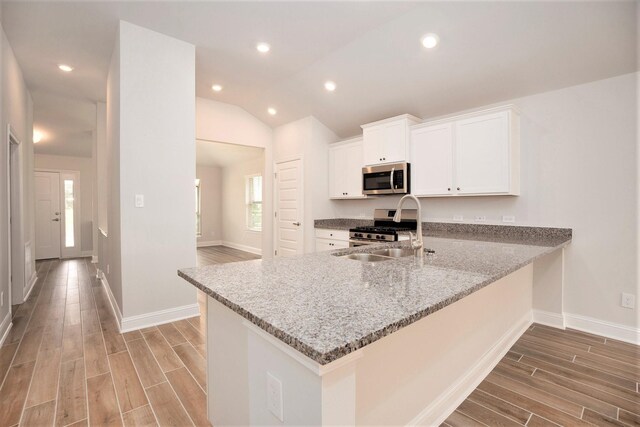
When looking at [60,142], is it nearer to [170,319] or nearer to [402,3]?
[170,319]

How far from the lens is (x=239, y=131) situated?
510cm

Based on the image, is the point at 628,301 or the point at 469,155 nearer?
the point at 628,301

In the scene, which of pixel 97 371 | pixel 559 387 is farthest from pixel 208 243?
pixel 559 387

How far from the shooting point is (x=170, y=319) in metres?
3.01

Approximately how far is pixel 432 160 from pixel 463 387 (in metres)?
2.48

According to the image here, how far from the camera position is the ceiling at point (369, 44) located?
247 cm

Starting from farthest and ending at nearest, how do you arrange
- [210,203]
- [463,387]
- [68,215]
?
[210,203], [68,215], [463,387]

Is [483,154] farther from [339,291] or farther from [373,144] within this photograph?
[339,291]

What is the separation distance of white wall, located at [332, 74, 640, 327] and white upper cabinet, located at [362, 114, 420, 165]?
1.17m

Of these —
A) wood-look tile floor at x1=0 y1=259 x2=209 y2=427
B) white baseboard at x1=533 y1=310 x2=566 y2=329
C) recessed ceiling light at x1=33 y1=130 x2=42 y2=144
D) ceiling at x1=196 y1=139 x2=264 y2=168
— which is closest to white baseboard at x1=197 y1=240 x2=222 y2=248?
ceiling at x1=196 y1=139 x2=264 y2=168

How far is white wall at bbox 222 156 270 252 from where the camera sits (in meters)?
7.69

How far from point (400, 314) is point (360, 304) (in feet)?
0.44

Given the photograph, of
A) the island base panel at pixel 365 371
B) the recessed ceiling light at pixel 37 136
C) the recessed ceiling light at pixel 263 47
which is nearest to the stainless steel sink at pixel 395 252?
the island base panel at pixel 365 371

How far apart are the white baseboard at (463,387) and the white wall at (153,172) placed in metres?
2.48
